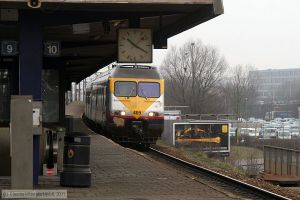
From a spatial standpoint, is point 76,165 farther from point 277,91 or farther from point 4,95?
point 277,91

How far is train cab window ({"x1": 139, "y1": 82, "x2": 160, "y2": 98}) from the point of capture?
71.1ft

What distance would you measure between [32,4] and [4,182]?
3.42 metres

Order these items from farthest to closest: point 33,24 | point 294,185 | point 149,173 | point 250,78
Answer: point 250,78
point 294,185
point 149,173
point 33,24

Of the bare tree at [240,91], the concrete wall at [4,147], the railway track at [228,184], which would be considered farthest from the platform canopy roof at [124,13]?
the bare tree at [240,91]

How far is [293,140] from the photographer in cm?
5784

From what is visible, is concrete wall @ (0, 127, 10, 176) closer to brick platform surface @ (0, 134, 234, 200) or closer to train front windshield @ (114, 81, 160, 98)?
brick platform surface @ (0, 134, 234, 200)

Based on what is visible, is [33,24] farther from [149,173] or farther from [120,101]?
[120,101]

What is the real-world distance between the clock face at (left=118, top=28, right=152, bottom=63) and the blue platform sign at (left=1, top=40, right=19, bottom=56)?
2.50 m

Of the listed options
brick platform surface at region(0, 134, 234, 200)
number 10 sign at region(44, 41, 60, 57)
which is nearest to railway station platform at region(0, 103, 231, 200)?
brick platform surface at region(0, 134, 234, 200)

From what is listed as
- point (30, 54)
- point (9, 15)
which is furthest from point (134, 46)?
point (9, 15)

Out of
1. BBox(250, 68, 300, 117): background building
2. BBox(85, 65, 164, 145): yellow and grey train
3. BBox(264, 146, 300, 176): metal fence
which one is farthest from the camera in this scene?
BBox(250, 68, 300, 117): background building

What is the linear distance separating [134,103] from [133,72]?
4.13 ft

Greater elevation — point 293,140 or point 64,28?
point 64,28

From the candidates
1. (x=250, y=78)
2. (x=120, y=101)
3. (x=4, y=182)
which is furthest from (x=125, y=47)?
(x=250, y=78)
